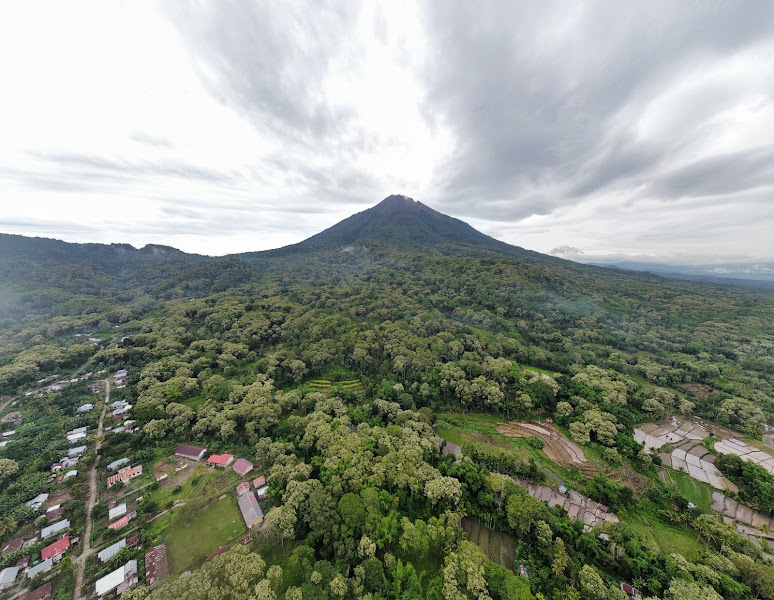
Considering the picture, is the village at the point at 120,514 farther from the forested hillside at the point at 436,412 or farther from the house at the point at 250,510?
the forested hillside at the point at 436,412

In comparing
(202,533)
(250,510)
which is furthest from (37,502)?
(250,510)

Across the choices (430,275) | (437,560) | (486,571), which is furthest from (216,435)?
(430,275)

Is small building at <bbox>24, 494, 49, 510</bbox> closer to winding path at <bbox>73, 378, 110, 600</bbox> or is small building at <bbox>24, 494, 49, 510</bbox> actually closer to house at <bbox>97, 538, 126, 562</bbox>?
winding path at <bbox>73, 378, 110, 600</bbox>

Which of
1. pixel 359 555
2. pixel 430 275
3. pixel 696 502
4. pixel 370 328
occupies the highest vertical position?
pixel 430 275

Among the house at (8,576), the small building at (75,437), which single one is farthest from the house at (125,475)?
the small building at (75,437)

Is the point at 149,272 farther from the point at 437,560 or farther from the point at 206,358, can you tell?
the point at 437,560

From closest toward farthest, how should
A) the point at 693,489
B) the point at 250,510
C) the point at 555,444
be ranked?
the point at 250,510 → the point at 693,489 → the point at 555,444

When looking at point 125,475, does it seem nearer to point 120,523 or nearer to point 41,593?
point 120,523
